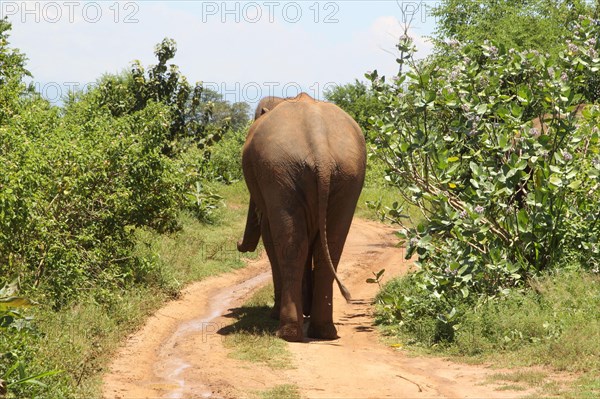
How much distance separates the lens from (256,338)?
8953 millimetres

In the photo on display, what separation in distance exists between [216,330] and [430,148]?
295cm

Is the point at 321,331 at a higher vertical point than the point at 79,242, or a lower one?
lower

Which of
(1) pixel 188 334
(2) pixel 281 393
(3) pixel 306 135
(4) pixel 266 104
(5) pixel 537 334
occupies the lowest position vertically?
(2) pixel 281 393

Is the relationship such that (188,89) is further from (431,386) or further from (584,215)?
(431,386)

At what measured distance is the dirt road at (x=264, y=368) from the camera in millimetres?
7309

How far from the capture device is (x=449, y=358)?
28.1 feet

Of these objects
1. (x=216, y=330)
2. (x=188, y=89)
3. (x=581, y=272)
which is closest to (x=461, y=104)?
(x=581, y=272)

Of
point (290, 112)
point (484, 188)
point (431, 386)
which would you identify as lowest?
point (431, 386)

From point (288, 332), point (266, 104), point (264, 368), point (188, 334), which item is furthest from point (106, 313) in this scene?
point (266, 104)

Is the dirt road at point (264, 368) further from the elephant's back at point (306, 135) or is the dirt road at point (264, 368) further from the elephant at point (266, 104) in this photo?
the elephant at point (266, 104)

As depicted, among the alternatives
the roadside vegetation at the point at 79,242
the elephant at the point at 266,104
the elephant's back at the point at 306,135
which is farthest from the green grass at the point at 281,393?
the elephant at the point at 266,104

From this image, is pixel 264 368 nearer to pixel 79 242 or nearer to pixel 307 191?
pixel 307 191

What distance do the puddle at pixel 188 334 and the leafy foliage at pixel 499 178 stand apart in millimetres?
2163

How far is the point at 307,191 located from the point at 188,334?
2.01m
